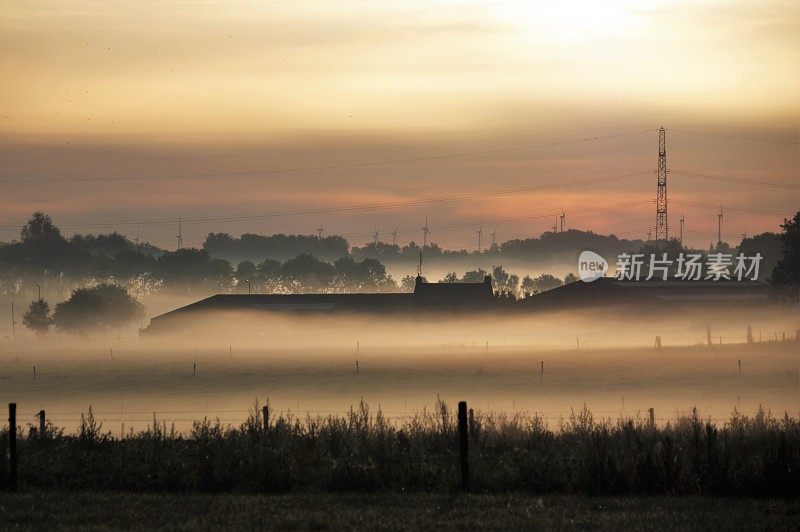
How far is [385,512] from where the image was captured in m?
20.1

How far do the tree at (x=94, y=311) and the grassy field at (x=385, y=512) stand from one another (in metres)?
172

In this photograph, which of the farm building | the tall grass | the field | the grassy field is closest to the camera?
the grassy field

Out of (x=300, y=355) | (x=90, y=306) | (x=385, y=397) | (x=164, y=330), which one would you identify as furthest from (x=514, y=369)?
(x=90, y=306)

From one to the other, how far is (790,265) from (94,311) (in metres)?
114

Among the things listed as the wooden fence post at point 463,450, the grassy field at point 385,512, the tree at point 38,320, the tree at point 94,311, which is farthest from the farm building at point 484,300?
the grassy field at point 385,512

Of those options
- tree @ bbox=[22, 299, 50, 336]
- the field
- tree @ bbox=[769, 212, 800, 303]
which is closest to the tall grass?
the field

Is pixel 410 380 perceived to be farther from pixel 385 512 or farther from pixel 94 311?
pixel 94 311

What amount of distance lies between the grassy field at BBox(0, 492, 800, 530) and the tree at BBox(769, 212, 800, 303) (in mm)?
104517

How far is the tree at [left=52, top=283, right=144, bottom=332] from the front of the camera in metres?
188

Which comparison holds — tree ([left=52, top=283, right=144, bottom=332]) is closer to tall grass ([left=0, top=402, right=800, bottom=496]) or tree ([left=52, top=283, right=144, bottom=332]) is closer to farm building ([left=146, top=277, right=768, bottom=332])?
farm building ([left=146, top=277, right=768, bottom=332])

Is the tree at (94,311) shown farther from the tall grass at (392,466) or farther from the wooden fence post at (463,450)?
the wooden fence post at (463,450)

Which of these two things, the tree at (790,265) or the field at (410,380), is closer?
the field at (410,380)

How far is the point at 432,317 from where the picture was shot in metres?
148

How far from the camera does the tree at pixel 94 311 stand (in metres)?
188
